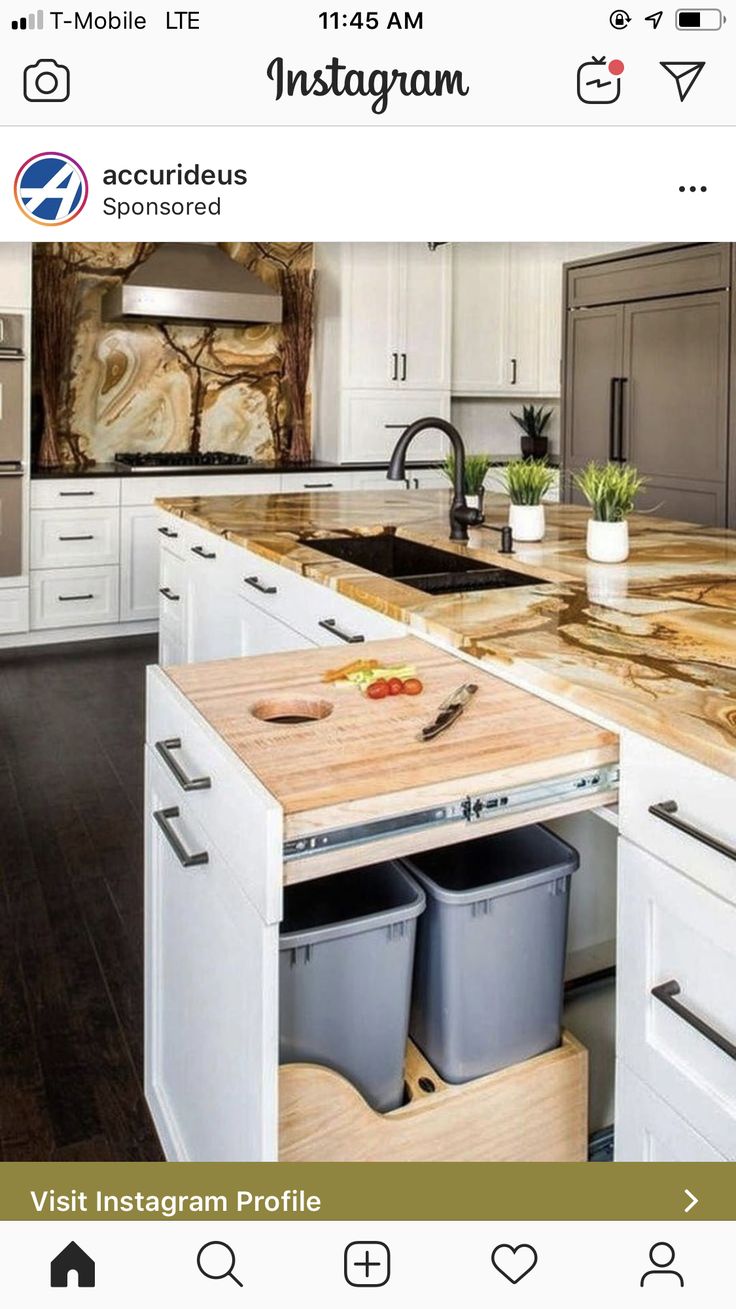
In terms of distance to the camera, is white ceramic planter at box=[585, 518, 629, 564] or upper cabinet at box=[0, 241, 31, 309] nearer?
white ceramic planter at box=[585, 518, 629, 564]

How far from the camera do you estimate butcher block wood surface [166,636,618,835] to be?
1.04m

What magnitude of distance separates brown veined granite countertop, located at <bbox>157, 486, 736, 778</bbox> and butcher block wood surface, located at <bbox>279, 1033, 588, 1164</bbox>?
49 cm

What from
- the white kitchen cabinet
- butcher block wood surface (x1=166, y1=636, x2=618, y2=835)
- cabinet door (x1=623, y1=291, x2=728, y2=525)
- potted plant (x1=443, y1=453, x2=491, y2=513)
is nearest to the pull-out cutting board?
butcher block wood surface (x1=166, y1=636, x2=618, y2=835)

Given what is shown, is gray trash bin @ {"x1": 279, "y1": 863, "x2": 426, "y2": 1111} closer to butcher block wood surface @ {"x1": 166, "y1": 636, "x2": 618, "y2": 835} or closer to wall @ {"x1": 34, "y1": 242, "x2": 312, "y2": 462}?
butcher block wood surface @ {"x1": 166, "y1": 636, "x2": 618, "y2": 835}

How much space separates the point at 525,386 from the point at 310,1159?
5.27m

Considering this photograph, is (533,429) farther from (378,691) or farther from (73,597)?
(378,691)

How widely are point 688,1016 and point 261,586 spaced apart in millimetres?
1443

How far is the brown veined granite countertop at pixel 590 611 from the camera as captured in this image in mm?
1177

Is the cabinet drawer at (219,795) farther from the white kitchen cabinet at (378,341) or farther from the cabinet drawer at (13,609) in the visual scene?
the white kitchen cabinet at (378,341)
